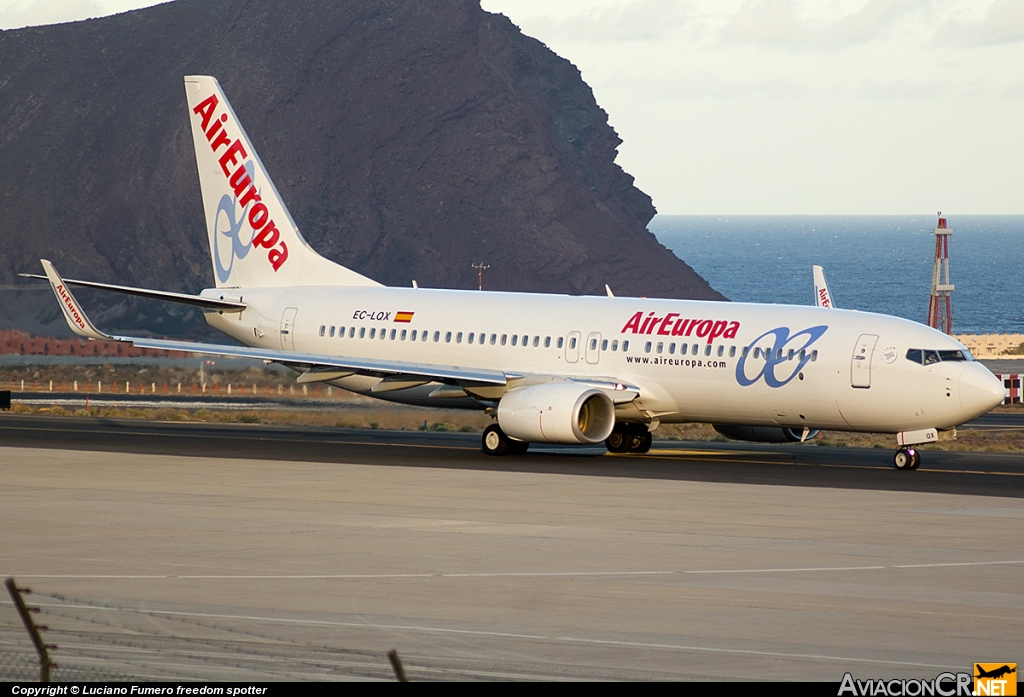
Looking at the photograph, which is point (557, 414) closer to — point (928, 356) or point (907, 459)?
point (907, 459)

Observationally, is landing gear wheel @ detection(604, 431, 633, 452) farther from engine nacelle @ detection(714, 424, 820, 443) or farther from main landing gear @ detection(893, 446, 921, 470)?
main landing gear @ detection(893, 446, 921, 470)

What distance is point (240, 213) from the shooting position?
45.2m

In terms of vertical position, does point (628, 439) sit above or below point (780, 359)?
below

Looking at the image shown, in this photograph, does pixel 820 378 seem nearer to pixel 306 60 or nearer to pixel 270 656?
pixel 270 656

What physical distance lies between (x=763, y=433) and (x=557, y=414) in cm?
564

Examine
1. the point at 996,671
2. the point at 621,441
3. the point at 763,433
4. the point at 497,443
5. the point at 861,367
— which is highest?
the point at 861,367

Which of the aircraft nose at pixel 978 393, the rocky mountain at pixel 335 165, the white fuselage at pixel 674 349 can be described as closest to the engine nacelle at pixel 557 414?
the white fuselage at pixel 674 349

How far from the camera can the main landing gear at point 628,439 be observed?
128 feet

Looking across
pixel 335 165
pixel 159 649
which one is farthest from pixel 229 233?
pixel 335 165

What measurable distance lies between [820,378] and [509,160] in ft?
378

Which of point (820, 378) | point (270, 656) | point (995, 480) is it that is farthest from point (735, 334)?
point (270, 656)

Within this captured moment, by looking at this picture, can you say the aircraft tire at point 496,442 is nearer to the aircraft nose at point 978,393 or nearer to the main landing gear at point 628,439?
the main landing gear at point 628,439

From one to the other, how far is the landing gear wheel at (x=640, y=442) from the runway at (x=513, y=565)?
2.35 metres

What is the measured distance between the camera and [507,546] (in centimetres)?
2184
